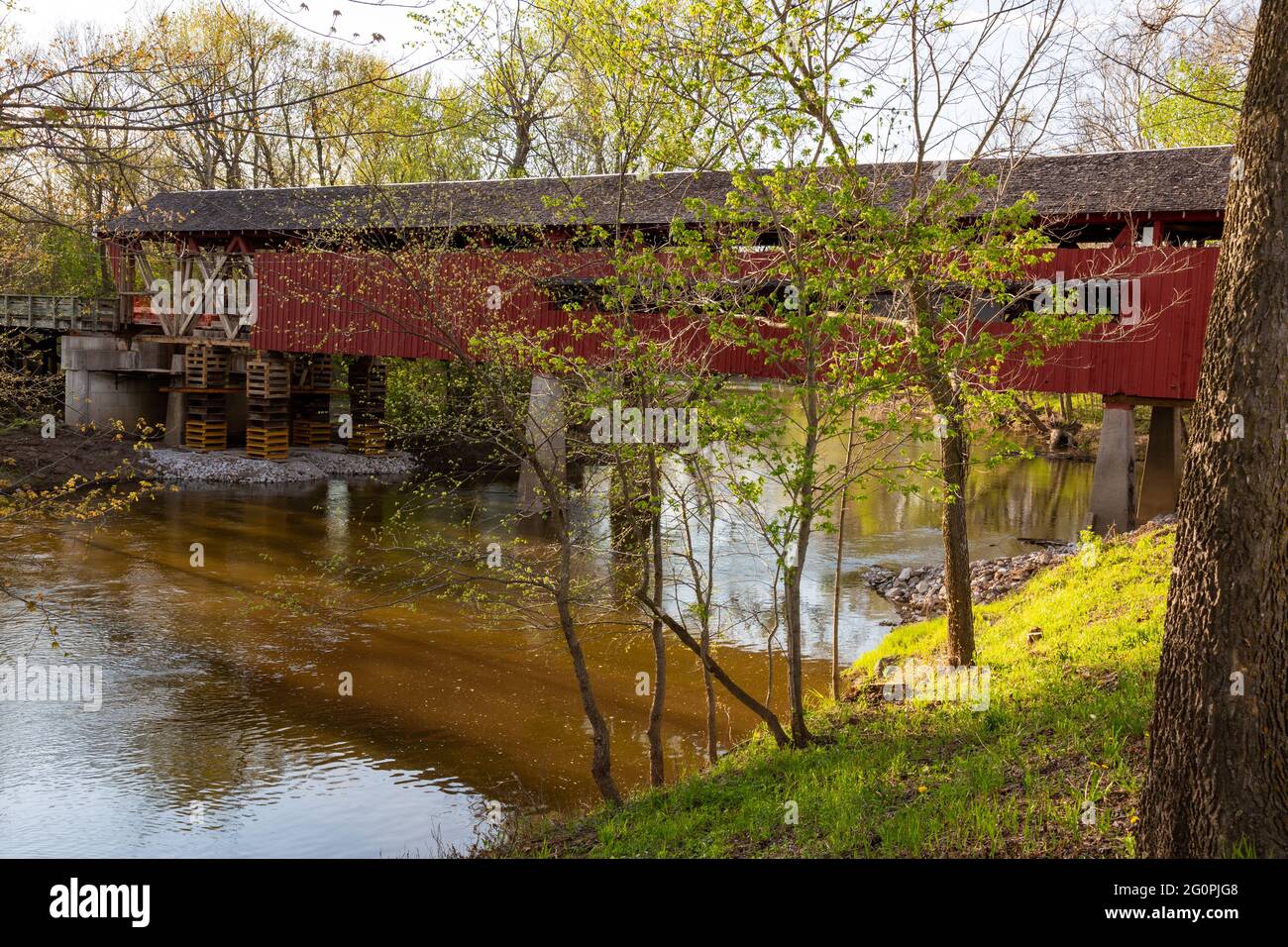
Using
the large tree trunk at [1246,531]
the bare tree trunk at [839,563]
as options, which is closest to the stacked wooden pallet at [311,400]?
Result: the bare tree trunk at [839,563]

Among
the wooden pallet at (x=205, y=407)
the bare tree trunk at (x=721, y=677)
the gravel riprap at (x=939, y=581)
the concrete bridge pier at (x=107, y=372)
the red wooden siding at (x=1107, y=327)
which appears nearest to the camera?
the bare tree trunk at (x=721, y=677)

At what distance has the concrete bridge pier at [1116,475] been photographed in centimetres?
1384

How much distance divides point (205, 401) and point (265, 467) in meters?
2.44

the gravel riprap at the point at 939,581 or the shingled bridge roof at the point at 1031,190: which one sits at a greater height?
the shingled bridge roof at the point at 1031,190

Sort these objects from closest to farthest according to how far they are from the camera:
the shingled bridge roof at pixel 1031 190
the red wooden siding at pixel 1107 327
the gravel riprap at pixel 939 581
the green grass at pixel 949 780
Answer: the green grass at pixel 949 780
the red wooden siding at pixel 1107 327
the shingled bridge roof at pixel 1031 190
the gravel riprap at pixel 939 581

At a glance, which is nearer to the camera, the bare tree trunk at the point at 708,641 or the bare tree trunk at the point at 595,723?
the bare tree trunk at the point at 595,723

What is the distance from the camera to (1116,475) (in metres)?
14.0

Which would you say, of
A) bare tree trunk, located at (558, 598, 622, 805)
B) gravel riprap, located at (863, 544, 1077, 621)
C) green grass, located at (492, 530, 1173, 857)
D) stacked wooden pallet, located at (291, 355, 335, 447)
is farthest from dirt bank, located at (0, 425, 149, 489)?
green grass, located at (492, 530, 1173, 857)

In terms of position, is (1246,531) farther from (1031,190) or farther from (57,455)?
(57,455)

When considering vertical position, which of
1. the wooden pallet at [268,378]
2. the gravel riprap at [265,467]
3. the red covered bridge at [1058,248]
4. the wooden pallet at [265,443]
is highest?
the red covered bridge at [1058,248]

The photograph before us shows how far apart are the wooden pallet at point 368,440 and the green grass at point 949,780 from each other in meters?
17.7

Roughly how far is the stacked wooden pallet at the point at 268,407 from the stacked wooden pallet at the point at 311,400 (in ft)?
2.98

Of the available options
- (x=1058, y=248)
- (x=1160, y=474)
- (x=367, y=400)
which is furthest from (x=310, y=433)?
(x=1058, y=248)

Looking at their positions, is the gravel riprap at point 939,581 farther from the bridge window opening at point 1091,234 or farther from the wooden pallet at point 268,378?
the wooden pallet at point 268,378
